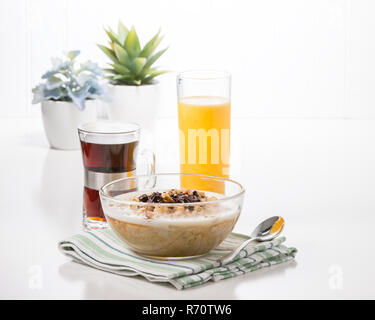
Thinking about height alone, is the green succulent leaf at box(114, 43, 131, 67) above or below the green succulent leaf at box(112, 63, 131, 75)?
above

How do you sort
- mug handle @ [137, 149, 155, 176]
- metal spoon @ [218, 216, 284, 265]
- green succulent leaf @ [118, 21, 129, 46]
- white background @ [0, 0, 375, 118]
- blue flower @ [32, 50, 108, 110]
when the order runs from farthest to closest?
white background @ [0, 0, 375, 118]
green succulent leaf @ [118, 21, 129, 46]
blue flower @ [32, 50, 108, 110]
mug handle @ [137, 149, 155, 176]
metal spoon @ [218, 216, 284, 265]

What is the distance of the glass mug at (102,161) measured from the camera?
117cm

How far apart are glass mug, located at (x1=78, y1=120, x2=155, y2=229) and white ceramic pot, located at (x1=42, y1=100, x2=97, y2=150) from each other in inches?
32.4

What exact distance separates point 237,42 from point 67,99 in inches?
38.7

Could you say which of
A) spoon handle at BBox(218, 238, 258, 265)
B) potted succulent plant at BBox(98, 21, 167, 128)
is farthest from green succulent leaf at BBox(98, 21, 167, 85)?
spoon handle at BBox(218, 238, 258, 265)

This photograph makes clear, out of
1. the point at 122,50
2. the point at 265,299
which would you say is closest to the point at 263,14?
the point at 122,50

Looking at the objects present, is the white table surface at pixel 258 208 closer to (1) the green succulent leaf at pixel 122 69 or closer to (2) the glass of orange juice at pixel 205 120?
(2) the glass of orange juice at pixel 205 120

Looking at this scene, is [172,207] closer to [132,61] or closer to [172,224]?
[172,224]

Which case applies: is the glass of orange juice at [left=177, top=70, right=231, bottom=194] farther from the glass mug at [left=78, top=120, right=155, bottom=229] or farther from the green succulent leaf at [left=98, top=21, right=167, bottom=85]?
the green succulent leaf at [left=98, top=21, right=167, bottom=85]

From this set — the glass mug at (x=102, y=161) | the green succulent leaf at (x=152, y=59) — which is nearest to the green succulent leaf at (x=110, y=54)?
the green succulent leaf at (x=152, y=59)

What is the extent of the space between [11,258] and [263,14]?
1.95m

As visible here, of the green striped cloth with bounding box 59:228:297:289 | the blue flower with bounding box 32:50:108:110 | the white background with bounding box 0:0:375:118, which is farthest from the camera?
the white background with bounding box 0:0:375:118

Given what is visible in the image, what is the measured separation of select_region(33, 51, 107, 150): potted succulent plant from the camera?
6.61 feet

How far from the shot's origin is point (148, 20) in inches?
109
